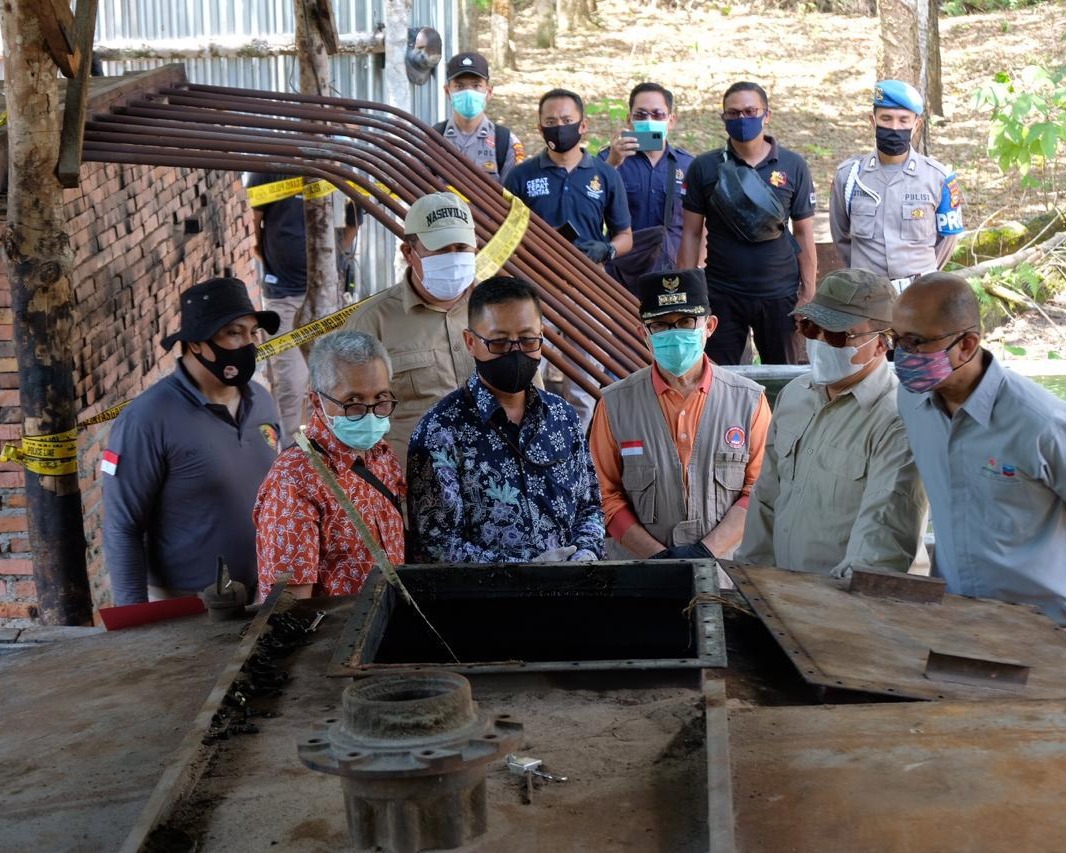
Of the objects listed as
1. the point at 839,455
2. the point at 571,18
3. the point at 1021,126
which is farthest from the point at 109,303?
the point at 571,18

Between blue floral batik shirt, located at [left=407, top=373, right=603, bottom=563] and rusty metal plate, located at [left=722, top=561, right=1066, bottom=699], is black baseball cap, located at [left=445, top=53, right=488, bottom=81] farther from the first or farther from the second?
rusty metal plate, located at [left=722, top=561, right=1066, bottom=699]

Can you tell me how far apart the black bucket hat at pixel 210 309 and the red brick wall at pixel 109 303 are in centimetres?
115

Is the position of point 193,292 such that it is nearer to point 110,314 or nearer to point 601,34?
point 110,314

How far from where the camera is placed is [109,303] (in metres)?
6.22

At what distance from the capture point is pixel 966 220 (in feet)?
45.5

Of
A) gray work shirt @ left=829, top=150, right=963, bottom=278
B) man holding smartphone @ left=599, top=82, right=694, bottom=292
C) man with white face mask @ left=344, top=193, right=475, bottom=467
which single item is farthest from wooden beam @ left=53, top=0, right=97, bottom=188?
gray work shirt @ left=829, top=150, right=963, bottom=278

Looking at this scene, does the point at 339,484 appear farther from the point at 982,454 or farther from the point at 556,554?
the point at 982,454

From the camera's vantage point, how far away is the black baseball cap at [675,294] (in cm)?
459

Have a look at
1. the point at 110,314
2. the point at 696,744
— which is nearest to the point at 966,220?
the point at 110,314

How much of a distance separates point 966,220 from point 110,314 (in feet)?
32.8

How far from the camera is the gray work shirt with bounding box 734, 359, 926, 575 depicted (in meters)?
3.88

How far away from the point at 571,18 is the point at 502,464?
22.2 m

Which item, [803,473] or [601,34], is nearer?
[803,473]

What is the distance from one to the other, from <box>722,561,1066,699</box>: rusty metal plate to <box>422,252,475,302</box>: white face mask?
181 cm
